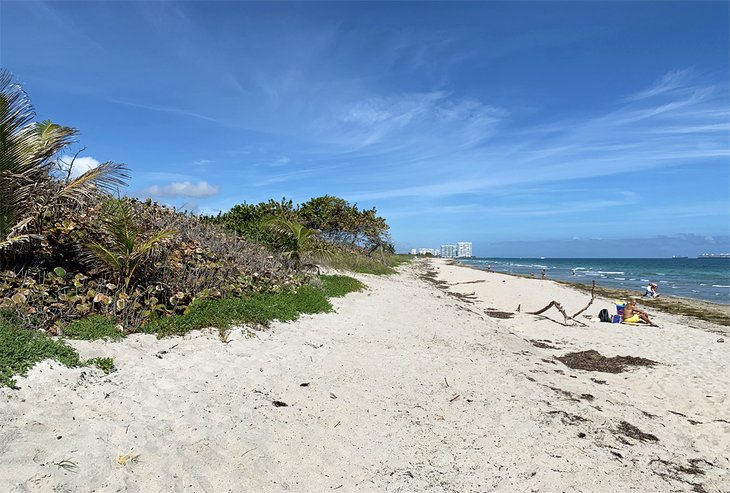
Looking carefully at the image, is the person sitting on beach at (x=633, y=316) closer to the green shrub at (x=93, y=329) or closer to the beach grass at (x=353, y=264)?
the beach grass at (x=353, y=264)

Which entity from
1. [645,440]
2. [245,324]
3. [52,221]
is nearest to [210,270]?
[245,324]

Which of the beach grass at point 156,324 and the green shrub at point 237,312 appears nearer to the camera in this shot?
the beach grass at point 156,324

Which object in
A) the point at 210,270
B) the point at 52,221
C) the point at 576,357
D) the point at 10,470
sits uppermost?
the point at 52,221

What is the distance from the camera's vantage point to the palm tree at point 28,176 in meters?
6.00

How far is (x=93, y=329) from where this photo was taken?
238 inches

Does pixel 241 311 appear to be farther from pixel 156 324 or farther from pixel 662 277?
pixel 662 277

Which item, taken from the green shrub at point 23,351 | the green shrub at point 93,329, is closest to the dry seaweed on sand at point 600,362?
the green shrub at point 93,329

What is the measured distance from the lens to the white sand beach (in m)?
3.85

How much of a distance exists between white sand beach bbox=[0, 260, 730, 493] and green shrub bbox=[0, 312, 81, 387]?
0.46ft

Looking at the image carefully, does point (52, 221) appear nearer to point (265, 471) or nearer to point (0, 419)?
point (0, 419)

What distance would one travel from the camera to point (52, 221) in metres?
7.43

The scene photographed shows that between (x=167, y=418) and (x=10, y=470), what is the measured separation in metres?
1.43

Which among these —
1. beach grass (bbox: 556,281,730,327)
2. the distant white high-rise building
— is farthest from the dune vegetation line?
the distant white high-rise building

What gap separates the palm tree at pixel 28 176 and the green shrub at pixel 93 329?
4.61 ft
